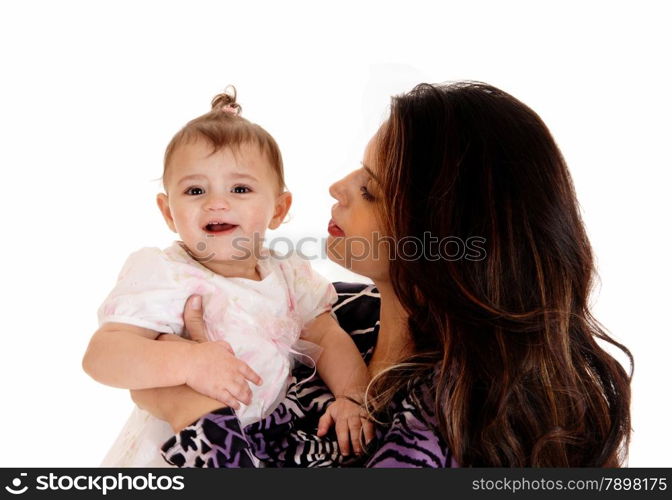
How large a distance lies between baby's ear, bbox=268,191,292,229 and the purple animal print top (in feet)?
1.33

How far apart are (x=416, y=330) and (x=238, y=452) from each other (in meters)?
0.53

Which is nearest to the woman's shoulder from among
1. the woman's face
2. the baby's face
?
the woman's face

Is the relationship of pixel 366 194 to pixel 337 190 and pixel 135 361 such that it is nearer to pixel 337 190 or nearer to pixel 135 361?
pixel 337 190

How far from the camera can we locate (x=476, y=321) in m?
1.72

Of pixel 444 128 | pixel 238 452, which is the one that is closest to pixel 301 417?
pixel 238 452

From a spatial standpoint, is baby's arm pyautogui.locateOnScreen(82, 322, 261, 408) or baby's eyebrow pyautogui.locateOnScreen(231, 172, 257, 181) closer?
baby's arm pyautogui.locateOnScreen(82, 322, 261, 408)

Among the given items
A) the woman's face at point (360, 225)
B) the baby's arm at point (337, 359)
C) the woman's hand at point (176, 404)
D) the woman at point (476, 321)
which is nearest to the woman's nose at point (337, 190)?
the woman's face at point (360, 225)

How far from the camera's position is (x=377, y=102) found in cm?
205

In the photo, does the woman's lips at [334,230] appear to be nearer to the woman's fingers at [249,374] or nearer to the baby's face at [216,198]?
the baby's face at [216,198]

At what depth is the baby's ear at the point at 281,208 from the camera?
7.14ft

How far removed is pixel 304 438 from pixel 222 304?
1.24 ft

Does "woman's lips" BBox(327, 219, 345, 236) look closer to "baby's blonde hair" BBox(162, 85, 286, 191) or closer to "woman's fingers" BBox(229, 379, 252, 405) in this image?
"baby's blonde hair" BBox(162, 85, 286, 191)

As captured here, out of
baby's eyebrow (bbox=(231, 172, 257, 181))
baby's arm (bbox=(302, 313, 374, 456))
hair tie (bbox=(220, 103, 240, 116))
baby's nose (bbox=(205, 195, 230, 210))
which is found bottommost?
baby's arm (bbox=(302, 313, 374, 456))

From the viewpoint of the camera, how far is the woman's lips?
1.99m
